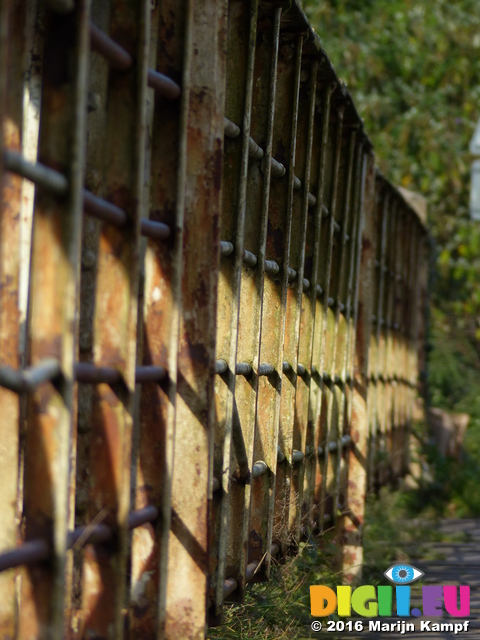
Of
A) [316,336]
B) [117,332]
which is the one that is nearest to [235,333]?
[117,332]

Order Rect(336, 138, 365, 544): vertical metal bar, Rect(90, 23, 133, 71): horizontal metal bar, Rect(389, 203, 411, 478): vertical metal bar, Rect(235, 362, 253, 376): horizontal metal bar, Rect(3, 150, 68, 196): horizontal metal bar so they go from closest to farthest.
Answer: Rect(3, 150, 68, 196): horizontal metal bar, Rect(90, 23, 133, 71): horizontal metal bar, Rect(235, 362, 253, 376): horizontal metal bar, Rect(336, 138, 365, 544): vertical metal bar, Rect(389, 203, 411, 478): vertical metal bar

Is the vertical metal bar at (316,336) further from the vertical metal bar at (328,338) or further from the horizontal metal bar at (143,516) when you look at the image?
the horizontal metal bar at (143,516)

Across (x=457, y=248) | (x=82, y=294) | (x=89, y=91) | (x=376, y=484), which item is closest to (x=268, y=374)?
(x=82, y=294)

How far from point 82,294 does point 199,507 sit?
0.69 meters

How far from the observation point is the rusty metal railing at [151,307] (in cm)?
184

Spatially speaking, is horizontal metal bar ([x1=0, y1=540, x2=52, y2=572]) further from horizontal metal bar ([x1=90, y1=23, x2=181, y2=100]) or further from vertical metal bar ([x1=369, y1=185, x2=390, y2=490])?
vertical metal bar ([x1=369, y1=185, x2=390, y2=490])

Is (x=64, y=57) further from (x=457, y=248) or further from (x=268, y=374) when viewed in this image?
(x=457, y=248)

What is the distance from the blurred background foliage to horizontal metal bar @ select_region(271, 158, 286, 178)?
34.1ft

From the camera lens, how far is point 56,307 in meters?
1.83

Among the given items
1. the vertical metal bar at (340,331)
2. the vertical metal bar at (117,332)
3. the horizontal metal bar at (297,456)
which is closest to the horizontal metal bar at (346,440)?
the vertical metal bar at (340,331)

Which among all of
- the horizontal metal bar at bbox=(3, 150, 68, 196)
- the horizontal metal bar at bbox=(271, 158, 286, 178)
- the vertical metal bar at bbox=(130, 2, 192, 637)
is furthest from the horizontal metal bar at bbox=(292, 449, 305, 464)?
the horizontal metal bar at bbox=(3, 150, 68, 196)

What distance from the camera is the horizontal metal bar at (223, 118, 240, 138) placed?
10.3ft

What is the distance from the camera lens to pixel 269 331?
3875mm

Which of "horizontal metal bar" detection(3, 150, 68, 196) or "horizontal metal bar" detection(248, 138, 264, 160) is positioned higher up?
"horizontal metal bar" detection(248, 138, 264, 160)
